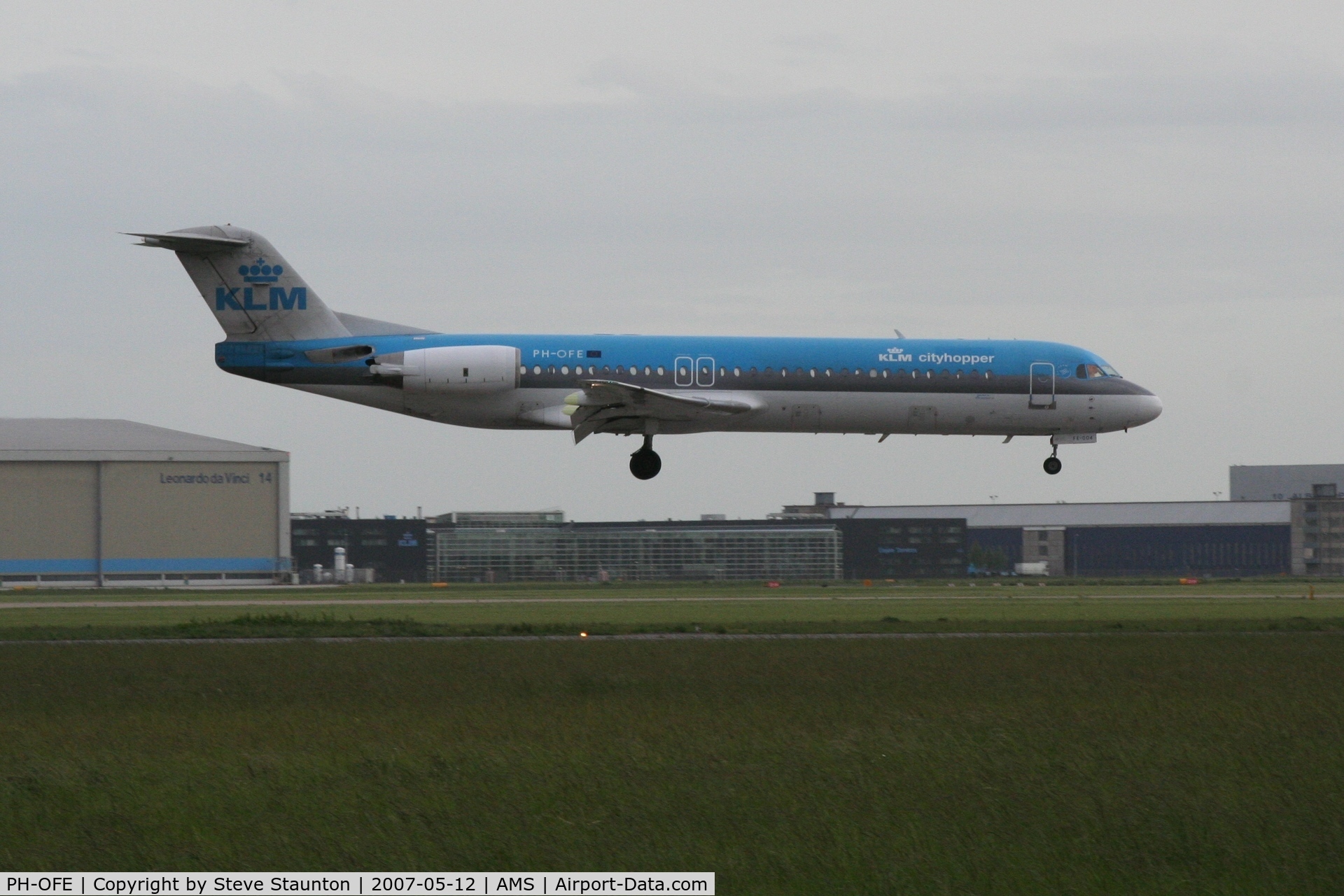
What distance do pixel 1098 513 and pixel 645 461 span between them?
105 meters

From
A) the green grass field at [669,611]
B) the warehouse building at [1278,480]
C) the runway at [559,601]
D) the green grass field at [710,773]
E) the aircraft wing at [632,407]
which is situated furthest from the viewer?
the warehouse building at [1278,480]

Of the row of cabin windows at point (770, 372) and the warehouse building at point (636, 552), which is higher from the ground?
the row of cabin windows at point (770, 372)

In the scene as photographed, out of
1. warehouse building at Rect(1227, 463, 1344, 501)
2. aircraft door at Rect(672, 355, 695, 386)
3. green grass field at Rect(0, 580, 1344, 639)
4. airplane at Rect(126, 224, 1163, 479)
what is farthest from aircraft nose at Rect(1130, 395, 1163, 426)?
warehouse building at Rect(1227, 463, 1344, 501)

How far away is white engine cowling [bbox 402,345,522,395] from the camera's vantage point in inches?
1366

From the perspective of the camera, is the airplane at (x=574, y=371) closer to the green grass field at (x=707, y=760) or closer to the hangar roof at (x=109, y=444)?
the green grass field at (x=707, y=760)

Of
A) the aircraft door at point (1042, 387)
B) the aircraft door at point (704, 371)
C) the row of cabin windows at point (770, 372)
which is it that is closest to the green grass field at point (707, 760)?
the row of cabin windows at point (770, 372)

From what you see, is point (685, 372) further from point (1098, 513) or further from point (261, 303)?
point (1098, 513)

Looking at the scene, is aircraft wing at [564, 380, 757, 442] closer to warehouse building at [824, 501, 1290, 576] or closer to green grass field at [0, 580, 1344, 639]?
green grass field at [0, 580, 1344, 639]

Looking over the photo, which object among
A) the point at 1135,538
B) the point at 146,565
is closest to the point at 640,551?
the point at 146,565

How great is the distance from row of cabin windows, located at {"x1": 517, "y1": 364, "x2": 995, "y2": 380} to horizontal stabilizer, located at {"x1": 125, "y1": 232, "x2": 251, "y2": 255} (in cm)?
708

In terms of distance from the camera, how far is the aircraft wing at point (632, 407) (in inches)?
1352

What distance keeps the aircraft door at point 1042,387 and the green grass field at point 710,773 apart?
14.4m

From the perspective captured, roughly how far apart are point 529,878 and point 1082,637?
68.1 feet

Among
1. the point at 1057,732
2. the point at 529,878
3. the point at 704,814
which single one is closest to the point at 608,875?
the point at 529,878
